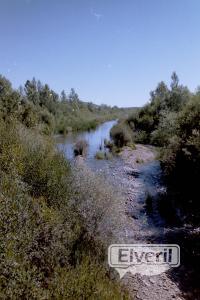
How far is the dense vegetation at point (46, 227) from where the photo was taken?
24.1 ft

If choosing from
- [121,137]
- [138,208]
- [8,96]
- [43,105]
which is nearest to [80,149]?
[121,137]

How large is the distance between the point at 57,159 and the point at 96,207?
3515 millimetres

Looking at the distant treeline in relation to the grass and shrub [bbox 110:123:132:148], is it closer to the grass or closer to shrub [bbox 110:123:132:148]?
shrub [bbox 110:123:132:148]

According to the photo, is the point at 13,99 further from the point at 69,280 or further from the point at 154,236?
the point at 69,280

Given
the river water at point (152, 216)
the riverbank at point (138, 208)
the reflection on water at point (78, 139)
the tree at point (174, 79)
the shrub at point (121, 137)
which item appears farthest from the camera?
the tree at point (174, 79)

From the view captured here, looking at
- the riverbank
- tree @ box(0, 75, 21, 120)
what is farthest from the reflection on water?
tree @ box(0, 75, 21, 120)

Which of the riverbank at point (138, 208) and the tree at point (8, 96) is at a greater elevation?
the tree at point (8, 96)

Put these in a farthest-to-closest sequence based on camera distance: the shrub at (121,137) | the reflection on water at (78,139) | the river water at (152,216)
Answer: the shrub at (121,137) → the reflection on water at (78,139) → the river water at (152,216)

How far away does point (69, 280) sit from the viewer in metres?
7.59

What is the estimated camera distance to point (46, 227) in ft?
31.2

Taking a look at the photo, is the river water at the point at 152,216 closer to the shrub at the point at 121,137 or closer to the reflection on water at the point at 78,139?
the reflection on water at the point at 78,139

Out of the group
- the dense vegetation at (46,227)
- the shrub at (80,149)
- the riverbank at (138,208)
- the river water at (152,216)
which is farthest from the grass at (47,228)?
the shrub at (80,149)

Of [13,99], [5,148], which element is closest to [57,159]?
[5,148]

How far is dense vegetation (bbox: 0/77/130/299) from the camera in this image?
736 centimetres
